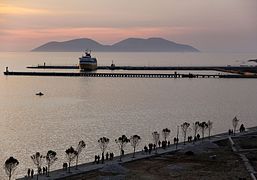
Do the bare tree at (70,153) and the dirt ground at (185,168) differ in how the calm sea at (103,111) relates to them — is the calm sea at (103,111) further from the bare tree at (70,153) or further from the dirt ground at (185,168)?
the dirt ground at (185,168)

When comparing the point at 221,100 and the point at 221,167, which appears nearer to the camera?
the point at 221,167

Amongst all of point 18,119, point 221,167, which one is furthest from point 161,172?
point 18,119

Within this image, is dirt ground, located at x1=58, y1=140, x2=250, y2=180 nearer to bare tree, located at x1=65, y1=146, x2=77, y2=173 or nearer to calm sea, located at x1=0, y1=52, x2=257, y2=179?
bare tree, located at x1=65, y1=146, x2=77, y2=173

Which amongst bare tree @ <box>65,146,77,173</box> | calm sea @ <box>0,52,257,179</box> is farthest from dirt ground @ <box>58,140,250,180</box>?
calm sea @ <box>0,52,257,179</box>

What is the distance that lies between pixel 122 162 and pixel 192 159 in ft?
15.8

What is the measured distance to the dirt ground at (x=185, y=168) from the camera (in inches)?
1050

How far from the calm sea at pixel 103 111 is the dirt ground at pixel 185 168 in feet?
20.3

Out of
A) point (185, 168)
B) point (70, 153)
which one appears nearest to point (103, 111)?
point (70, 153)

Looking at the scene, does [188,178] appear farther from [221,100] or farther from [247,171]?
[221,100]

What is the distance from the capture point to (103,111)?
6397 centimetres

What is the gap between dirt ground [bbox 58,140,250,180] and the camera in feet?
87.5

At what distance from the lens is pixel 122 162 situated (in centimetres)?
3012

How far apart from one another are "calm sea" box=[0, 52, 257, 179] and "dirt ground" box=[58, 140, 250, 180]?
20.3 ft

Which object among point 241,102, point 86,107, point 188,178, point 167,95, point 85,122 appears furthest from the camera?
point 167,95
